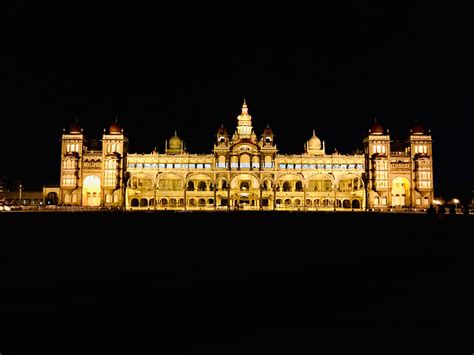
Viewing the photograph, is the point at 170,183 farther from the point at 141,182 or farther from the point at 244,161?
the point at 244,161

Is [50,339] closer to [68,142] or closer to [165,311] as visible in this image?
[165,311]

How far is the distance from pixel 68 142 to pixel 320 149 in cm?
4726

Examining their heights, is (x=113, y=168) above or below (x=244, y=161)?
below

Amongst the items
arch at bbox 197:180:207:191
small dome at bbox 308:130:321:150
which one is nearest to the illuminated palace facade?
arch at bbox 197:180:207:191

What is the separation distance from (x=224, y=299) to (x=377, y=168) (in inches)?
2781

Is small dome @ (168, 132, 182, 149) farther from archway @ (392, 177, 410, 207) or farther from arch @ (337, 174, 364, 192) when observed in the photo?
archway @ (392, 177, 410, 207)

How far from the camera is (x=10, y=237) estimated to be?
1438cm

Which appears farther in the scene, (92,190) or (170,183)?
(170,183)

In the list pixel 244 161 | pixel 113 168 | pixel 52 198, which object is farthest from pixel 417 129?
pixel 52 198

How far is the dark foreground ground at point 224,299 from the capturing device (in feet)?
15.7

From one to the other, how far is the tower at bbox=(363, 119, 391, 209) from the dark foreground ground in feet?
206

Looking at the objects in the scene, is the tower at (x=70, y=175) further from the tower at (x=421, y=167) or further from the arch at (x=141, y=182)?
the tower at (x=421, y=167)

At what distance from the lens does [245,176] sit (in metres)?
77.9

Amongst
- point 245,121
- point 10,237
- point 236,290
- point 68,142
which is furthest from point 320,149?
point 236,290
